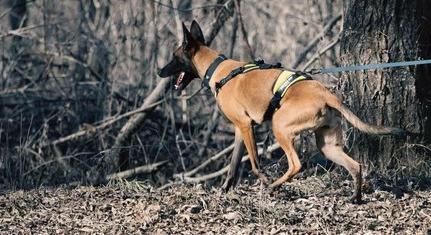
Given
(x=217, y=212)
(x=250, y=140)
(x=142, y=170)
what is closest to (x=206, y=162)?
(x=142, y=170)

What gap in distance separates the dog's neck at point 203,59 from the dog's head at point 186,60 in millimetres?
44

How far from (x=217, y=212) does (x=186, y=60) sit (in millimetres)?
2089

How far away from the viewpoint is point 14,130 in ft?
35.6

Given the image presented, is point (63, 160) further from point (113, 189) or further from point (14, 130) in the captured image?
point (113, 189)

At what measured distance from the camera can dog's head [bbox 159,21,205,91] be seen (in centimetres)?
744

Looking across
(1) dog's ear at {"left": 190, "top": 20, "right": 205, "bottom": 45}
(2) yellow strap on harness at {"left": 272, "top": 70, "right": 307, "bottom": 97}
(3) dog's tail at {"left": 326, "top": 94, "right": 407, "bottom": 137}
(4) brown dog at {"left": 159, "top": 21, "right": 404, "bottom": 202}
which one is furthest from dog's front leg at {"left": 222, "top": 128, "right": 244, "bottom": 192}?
(3) dog's tail at {"left": 326, "top": 94, "right": 407, "bottom": 137}

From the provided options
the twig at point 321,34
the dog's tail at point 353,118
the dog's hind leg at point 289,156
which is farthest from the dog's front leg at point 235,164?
the twig at point 321,34

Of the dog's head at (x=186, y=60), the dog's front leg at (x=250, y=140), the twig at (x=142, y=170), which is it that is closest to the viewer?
the dog's front leg at (x=250, y=140)

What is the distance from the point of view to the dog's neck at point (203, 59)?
7.33 m

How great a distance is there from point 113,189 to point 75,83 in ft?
16.2

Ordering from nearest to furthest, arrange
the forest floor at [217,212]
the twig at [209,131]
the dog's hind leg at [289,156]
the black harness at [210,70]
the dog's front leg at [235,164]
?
the forest floor at [217,212] < the dog's hind leg at [289,156] < the dog's front leg at [235,164] < the black harness at [210,70] < the twig at [209,131]

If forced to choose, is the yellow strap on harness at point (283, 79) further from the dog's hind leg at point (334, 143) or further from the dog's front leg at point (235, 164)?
the dog's front leg at point (235, 164)

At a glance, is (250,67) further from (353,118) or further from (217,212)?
(217,212)

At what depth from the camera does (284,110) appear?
6211 millimetres
